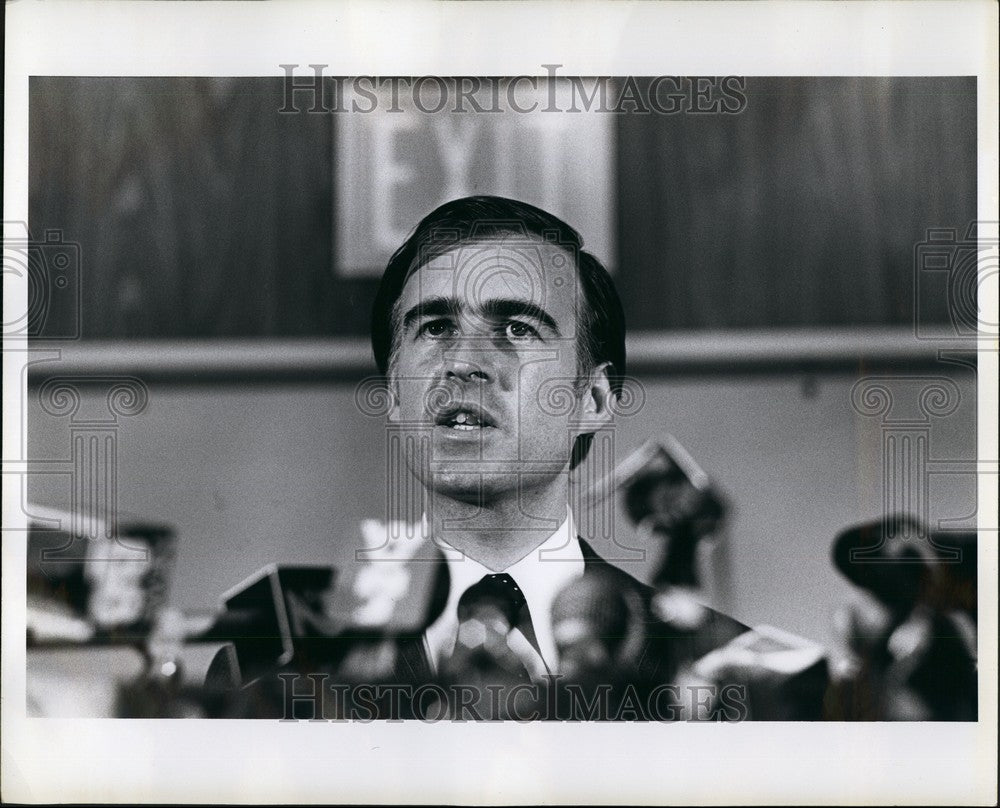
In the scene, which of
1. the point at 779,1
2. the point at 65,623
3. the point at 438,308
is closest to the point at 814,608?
the point at 438,308

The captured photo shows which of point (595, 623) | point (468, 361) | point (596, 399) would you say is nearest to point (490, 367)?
point (468, 361)

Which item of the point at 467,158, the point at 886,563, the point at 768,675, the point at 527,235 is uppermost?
the point at 467,158

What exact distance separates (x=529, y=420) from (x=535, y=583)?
1.32 feet

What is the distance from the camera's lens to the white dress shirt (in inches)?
90.8

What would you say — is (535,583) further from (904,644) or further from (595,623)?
(904,644)

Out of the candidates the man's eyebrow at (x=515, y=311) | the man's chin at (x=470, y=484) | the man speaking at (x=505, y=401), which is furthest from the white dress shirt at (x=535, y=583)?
the man's eyebrow at (x=515, y=311)

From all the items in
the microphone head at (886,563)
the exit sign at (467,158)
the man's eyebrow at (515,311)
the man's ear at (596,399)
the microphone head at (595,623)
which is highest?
the exit sign at (467,158)

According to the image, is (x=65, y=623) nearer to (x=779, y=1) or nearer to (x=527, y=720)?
(x=527, y=720)

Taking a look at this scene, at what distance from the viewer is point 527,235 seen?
7.63ft

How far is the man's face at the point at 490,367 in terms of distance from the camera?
2.31 metres

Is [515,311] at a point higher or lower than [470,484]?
higher

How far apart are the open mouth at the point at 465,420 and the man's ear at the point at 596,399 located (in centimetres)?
23

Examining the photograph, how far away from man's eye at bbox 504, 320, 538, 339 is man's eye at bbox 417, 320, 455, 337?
138 mm

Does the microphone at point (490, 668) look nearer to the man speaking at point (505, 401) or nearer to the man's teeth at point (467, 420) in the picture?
the man speaking at point (505, 401)
